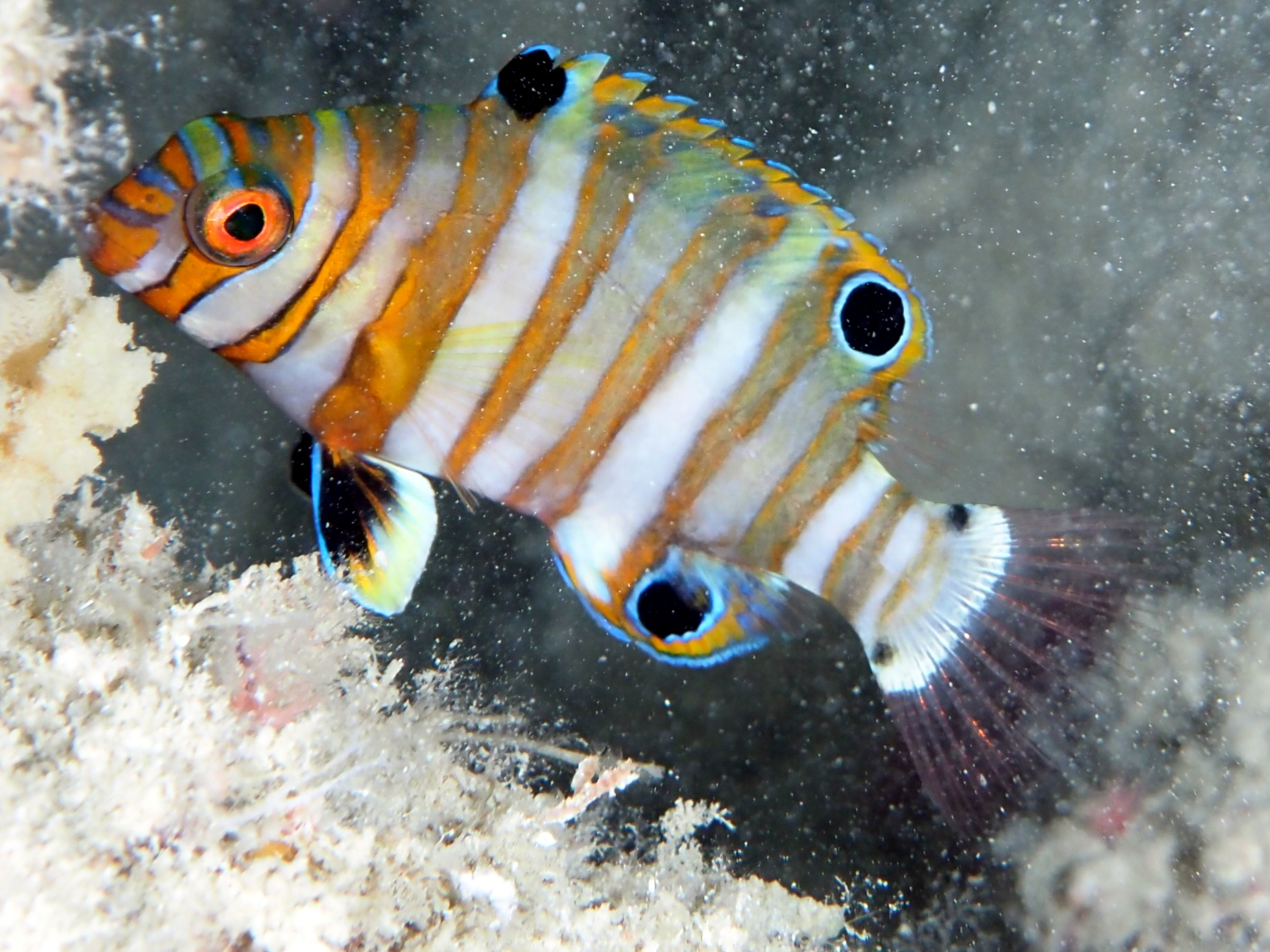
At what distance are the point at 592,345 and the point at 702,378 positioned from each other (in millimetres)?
344

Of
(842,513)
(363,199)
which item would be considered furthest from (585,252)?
(842,513)

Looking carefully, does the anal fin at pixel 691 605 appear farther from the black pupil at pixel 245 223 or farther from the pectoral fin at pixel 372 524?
the black pupil at pixel 245 223

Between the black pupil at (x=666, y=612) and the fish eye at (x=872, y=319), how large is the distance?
3.04 ft

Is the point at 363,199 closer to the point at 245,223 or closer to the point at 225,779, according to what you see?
the point at 245,223

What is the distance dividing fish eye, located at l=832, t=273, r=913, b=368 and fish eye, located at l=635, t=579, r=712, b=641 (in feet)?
2.99

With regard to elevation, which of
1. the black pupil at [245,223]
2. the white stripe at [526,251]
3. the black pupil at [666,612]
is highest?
the white stripe at [526,251]

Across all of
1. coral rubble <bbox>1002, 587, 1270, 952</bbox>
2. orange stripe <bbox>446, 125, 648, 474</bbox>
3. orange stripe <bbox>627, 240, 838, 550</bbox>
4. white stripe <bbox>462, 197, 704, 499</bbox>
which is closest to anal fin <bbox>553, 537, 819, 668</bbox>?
orange stripe <bbox>627, 240, 838, 550</bbox>

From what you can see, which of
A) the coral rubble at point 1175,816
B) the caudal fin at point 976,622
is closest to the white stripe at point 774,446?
the caudal fin at point 976,622

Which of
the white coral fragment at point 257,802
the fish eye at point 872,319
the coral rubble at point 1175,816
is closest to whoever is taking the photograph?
the white coral fragment at point 257,802

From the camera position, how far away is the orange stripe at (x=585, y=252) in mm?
2504

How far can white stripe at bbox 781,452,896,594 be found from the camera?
2727mm

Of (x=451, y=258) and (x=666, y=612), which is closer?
(x=451, y=258)

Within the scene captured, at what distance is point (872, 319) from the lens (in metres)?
2.60

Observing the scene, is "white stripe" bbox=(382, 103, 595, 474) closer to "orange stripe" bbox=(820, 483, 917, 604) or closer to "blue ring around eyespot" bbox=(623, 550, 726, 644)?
"blue ring around eyespot" bbox=(623, 550, 726, 644)
